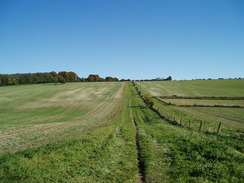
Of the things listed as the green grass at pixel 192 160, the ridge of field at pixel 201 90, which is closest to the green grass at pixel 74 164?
the green grass at pixel 192 160

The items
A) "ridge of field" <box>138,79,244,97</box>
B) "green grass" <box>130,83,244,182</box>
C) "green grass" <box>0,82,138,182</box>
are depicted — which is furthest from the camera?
"ridge of field" <box>138,79,244,97</box>

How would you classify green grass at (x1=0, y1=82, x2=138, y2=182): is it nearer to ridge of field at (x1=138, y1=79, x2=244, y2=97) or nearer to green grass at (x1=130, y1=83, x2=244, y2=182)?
green grass at (x1=130, y1=83, x2=244, y2=182)

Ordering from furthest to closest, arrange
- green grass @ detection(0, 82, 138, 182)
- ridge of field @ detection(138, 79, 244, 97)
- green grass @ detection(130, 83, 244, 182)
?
ridge of field @ detection(138, 79, 244, 97)
green grass @ detection(0, 82, 138, 182)
green grass @ detection(130, 83, 244, 182)

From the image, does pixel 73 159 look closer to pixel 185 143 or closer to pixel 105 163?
pixel 105 163

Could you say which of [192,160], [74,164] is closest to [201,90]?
[192,160]

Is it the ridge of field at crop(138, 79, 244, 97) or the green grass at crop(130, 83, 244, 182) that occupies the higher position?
the ridge of field at crop(138, 79, 244, 97)

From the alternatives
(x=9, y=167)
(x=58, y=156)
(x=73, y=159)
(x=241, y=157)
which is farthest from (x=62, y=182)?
(x=241, y=157)

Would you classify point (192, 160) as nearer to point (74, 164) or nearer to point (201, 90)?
point (74, 164)

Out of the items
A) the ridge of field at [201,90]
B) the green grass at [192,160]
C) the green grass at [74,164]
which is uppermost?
the ridge of field at [201,90]

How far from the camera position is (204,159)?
31.5 ft

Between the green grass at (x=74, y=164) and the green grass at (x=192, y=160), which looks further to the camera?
the green grass at (x=74, y=164)

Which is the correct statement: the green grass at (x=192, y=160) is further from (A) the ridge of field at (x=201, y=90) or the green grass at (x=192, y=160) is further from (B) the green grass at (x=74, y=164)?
(A) the ridge of field at (x=201, y=90)

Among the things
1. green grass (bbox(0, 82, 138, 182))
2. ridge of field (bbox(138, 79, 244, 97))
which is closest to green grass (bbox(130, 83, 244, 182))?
green grass (bbox(0, 82, 138, 182))

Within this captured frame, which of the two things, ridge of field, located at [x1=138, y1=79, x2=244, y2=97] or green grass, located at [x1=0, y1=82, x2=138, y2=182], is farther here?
ridge of field, located at [x1=138, y1=79, x2=244, y2=97]
